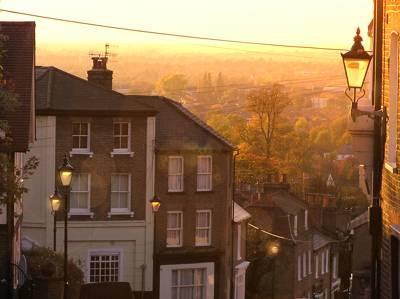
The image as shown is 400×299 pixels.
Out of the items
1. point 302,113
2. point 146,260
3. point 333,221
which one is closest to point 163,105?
point 146,260

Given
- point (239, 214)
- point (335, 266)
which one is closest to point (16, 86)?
point (239, 214)

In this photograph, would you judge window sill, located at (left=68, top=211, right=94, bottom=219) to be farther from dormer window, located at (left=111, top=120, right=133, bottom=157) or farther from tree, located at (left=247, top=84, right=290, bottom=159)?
tree, located at (left=247, top=84, right=290, bottom=159)

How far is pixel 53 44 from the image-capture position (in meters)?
171

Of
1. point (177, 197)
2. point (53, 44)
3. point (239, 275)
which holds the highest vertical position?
point (53, 44)

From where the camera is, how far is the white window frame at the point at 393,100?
14.2m

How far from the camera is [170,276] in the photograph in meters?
45.8

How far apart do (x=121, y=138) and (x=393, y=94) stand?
3224 cm

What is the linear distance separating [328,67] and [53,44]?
44.1m

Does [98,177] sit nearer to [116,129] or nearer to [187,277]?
[116,129]

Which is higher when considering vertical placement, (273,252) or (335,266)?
(273,252)

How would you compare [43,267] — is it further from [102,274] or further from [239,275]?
[239,275]

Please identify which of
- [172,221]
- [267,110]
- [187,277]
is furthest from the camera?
[267,110]

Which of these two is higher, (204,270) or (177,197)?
(177,197)

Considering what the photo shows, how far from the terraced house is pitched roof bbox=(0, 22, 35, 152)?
669 inches
